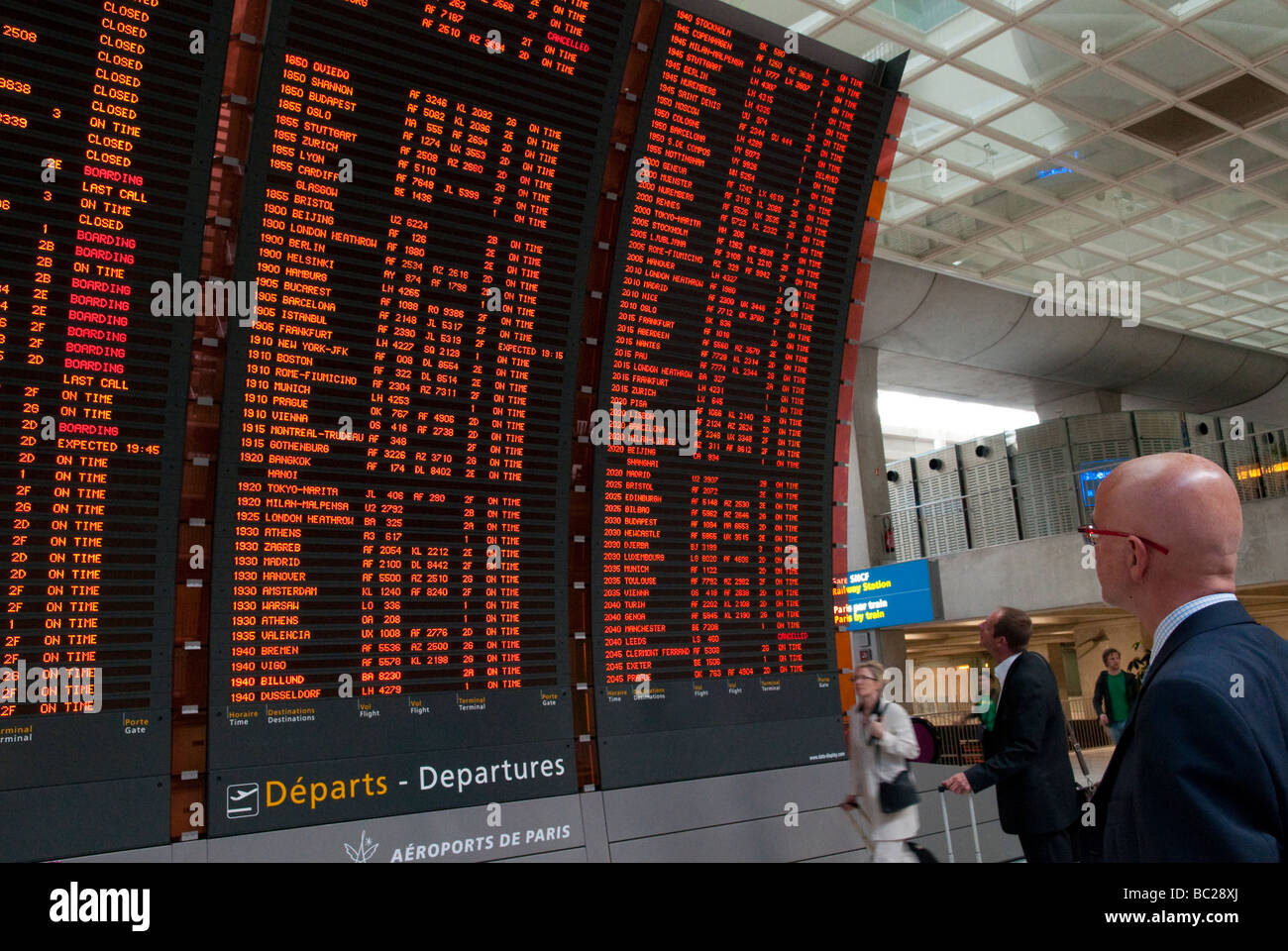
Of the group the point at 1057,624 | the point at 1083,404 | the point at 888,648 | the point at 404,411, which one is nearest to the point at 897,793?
the point at 404,411

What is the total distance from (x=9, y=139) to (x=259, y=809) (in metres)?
2.43

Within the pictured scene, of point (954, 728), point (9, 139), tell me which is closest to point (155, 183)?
point (9, 139)

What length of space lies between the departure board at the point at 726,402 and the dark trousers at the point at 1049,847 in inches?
42.3

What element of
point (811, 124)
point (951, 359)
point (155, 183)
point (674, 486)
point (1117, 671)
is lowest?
point (1117, 671)

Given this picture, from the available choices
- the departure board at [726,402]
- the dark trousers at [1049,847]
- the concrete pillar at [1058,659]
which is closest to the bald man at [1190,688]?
the departure board at [726,402]

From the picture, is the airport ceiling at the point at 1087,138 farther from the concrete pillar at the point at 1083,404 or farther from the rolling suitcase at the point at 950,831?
the rolling suitcase at the point at 950,831

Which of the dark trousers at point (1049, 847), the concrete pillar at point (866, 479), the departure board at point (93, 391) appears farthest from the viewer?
the concrete pillar at point (866, 479)

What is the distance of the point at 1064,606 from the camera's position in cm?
2081

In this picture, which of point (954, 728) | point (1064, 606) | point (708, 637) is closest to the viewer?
point (708, 637)

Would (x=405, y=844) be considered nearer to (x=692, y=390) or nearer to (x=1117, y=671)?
(x=692, y=390)

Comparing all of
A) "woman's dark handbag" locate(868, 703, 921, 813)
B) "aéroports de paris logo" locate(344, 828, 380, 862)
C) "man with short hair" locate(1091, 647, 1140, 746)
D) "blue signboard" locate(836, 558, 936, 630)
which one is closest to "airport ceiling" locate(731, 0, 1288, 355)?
"blue signboard" locate(836, 558, 936, 630)

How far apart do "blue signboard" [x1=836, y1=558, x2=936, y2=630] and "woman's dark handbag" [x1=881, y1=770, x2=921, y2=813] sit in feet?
56.4

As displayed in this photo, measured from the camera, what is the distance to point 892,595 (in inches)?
897

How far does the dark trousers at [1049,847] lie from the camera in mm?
5152
